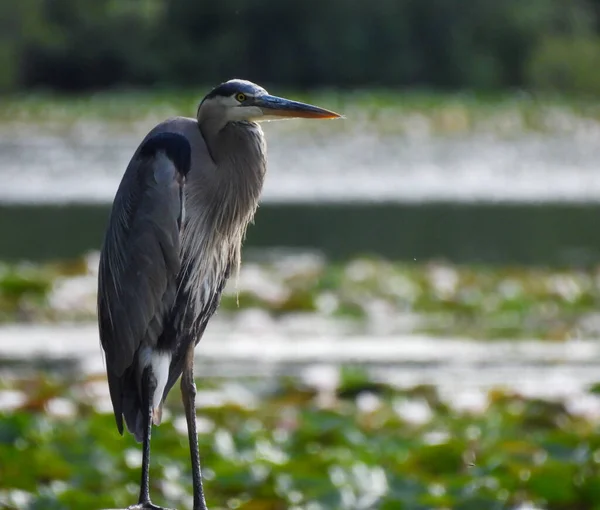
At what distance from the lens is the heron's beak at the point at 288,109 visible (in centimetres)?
369

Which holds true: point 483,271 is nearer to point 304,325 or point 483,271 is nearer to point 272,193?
point 304,325

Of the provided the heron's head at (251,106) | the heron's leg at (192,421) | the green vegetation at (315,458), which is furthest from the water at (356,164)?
the heron's head at (251,106)

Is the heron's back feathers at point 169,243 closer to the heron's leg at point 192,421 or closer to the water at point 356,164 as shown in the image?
the heron's leg at point 192,421

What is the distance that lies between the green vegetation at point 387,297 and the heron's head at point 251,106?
4.96 meters

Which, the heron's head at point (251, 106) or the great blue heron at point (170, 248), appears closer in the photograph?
the heron's head at point (251, 106)

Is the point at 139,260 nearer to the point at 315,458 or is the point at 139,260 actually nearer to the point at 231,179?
the point at 231,179

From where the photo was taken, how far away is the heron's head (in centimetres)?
371

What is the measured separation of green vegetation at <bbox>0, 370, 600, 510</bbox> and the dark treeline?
3298cm

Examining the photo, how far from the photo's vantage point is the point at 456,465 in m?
5.13

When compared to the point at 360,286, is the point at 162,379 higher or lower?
higher

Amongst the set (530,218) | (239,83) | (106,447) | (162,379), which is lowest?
(530,218)

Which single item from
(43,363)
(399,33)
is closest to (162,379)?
(43,363)

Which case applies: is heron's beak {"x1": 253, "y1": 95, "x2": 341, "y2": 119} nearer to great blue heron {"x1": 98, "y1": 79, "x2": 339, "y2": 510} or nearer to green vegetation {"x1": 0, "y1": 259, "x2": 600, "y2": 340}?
great blue heron {"x1": 98, "y1": 79, "x2": 339, "y2": 510}

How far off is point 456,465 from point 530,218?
1229cm
